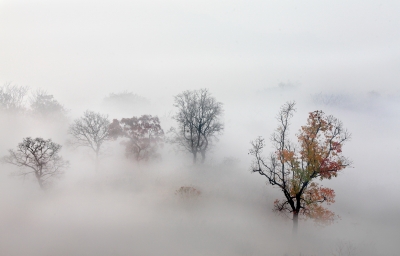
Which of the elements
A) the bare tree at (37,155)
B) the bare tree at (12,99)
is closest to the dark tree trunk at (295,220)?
the bare tree at (37,155)

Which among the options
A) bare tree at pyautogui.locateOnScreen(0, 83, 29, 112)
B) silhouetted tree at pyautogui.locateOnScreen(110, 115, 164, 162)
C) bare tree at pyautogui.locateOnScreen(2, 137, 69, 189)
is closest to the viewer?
bare tree at pyautogui.locateOnScreen(2, 137, 69, 189)

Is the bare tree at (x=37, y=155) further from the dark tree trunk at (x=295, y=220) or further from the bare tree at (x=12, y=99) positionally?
the bare tree at (x=12, y=99)

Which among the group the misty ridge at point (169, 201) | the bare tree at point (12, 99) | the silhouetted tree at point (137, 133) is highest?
the bare tree at point (12, 99)

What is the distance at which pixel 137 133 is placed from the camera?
3344 centimetres

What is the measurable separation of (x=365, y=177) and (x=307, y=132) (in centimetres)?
2212

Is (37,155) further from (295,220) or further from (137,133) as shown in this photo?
(295,220)

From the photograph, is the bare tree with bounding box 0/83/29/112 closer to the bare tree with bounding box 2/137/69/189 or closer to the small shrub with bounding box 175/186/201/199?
A: the bare tree with bounding box 2/137/69/189

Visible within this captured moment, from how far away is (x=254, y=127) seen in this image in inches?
2219

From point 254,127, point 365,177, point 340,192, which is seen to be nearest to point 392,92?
point 254,127

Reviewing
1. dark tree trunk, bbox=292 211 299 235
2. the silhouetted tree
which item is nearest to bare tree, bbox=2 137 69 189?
the silhouetted tree

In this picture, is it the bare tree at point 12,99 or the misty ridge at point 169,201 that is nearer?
the misty ridge at point 169,201

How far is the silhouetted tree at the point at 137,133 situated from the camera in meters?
33.2

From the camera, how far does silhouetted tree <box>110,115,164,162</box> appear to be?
33.2 meters

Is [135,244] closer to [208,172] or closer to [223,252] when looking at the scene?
[223,252]
